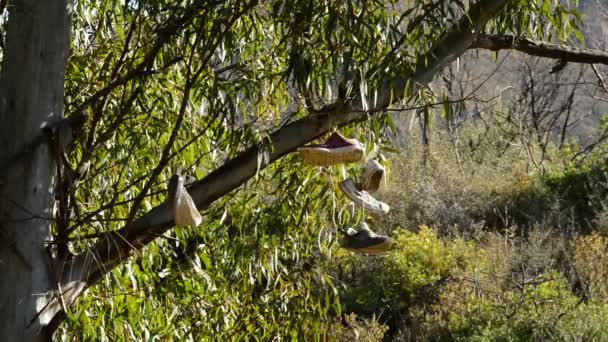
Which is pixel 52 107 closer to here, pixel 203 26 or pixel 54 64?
pixel 54 64

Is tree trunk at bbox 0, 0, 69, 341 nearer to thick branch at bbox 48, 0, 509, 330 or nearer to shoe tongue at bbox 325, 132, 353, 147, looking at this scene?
thick branch at bbox 48, 0, 509, 330

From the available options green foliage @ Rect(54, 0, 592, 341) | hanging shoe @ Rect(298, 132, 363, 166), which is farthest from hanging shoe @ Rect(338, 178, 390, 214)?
hanging shoe @ Rect(298, 132, 363, 166)

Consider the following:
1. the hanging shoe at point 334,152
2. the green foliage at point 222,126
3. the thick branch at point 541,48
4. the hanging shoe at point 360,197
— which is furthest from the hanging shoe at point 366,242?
the thick branch at point 541,48

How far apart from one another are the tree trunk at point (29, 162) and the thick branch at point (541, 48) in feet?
3.54

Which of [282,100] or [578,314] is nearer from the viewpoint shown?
[282,100]

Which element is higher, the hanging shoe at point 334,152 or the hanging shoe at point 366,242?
the hanging shoe at point 334,152

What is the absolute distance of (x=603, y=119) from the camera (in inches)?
371

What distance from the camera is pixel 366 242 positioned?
102 inches

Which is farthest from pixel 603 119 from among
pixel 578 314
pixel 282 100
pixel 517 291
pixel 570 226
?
pixel 282 100

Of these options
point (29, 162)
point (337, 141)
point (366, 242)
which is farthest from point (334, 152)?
point (29, 162)

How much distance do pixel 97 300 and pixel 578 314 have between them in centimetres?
404

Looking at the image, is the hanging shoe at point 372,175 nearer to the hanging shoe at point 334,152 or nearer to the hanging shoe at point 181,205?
the hanging shoe at point 334,152

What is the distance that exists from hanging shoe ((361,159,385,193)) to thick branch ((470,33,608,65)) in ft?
1.37

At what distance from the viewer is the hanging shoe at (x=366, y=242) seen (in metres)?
2.57
